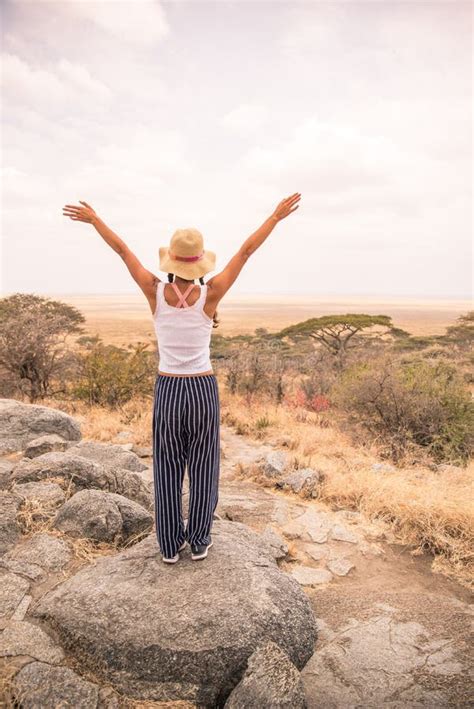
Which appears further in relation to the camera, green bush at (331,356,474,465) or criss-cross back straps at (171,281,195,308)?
green bush at (331,356,474,465)

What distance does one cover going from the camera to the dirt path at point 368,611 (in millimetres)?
2938

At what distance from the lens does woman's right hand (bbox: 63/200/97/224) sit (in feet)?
9.93

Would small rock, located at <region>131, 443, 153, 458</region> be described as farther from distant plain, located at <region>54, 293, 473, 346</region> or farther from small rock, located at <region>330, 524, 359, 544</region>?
distant plain, located at <region>54, 293, 473, 346</region>

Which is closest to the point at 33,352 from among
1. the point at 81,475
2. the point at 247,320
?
the point at 81,475

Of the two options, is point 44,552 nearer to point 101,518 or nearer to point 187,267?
point 101,518

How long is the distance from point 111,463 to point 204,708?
3.70 m

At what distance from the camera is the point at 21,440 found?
19.8 feet

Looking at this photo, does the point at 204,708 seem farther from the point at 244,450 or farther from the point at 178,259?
the point at 244,450

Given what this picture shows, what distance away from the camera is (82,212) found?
3033mm

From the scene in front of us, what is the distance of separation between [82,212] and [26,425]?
→ 4.01 m

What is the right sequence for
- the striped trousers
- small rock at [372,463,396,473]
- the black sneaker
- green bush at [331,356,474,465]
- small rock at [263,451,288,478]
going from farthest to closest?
green bush at [331,356,474,465], small rock at [372,463,396,473], small rock at [263,451,288,478], the black sneaker, the striped trousers

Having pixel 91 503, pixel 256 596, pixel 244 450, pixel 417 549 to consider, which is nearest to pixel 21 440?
pixel 91 503

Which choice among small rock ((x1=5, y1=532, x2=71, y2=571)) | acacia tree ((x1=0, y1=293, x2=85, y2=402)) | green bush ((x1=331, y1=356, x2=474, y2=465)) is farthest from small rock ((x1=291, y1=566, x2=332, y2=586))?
acacia tree ((x1=0, y1=293, x2=85, y2=402))

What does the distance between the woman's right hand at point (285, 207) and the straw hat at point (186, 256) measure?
1.55 ft
